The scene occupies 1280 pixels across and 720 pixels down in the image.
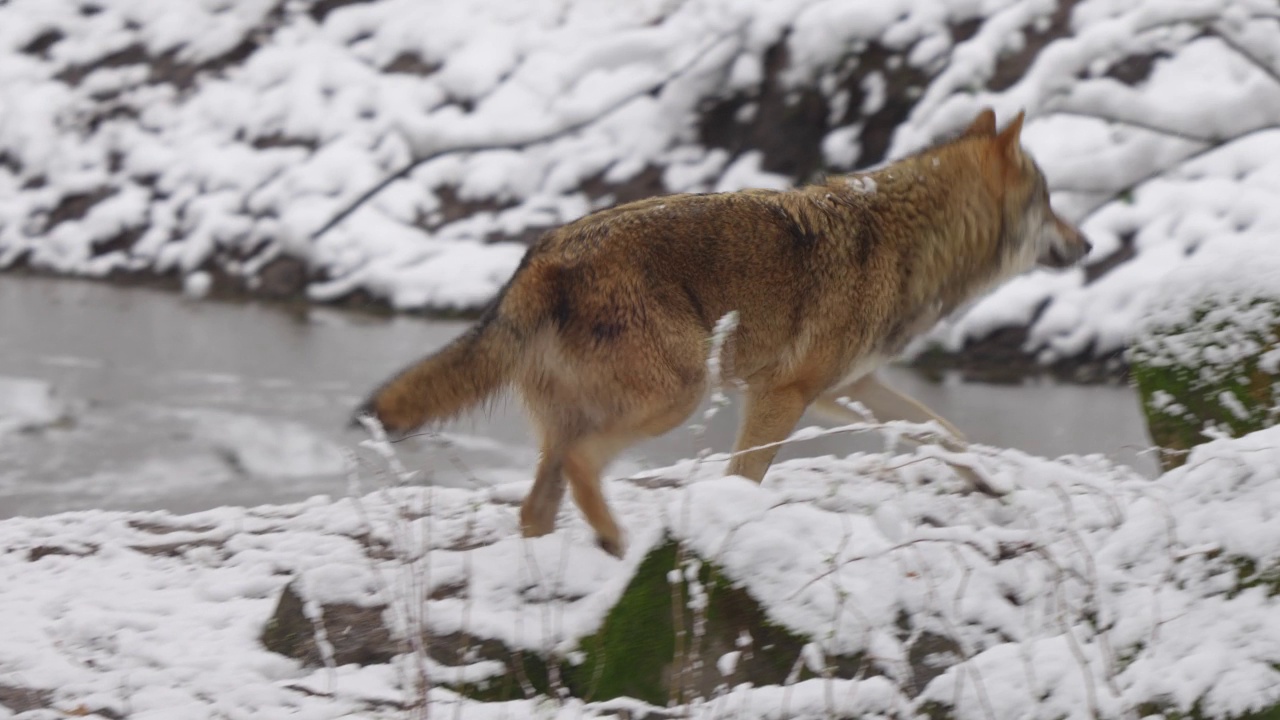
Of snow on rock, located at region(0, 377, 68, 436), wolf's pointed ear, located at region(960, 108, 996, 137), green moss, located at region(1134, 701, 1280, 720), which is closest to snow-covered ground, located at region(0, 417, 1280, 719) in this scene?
green moss, located at region(1134, 701, 1280, 720)

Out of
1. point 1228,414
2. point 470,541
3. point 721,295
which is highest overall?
point 721,295

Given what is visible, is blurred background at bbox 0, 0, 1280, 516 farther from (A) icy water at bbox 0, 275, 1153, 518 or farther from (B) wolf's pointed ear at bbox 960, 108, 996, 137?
(B) wolf's pointed ear at bbox 960, 108, 996, 137

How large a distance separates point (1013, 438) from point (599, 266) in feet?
12.5

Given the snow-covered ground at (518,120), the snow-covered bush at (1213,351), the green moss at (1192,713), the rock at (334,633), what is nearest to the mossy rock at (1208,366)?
the snow-covered bush at (1213,351)

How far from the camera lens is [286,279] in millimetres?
12258

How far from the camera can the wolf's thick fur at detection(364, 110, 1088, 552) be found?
4.86 meters

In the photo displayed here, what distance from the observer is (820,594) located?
13.4 feet

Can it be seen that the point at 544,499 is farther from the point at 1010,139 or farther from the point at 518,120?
the point at 518,120

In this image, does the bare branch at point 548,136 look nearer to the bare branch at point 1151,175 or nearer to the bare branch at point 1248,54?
the bare branch at point 1151,175

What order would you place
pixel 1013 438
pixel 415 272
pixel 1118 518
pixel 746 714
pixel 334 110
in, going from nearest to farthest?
pixel 746 714, pixel 1118 518, pixel 1013 438, pixel 415 272, pixel 334 110

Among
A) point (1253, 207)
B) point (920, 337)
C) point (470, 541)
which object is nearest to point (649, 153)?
point (1253, 207)

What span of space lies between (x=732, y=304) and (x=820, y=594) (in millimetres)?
1357

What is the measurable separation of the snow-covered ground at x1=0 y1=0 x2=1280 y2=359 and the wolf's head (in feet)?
9.78

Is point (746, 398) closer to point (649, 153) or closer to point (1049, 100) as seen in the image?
point (1049, 100)
